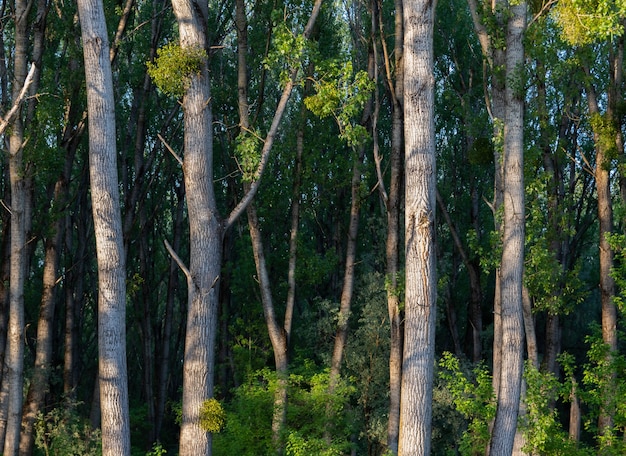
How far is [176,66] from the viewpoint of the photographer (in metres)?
11.9

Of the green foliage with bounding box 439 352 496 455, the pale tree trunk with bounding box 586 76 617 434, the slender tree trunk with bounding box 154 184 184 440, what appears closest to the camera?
the green foliage with bounding box 439 352 496 455

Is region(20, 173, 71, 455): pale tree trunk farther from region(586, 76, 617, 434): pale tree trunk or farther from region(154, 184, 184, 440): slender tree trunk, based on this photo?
region(586, 76, 617, 434): pale tree trunk

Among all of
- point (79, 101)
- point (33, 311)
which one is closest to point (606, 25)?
point (79, 101)

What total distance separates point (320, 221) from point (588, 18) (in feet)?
64.5

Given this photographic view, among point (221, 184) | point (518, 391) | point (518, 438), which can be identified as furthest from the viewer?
point (221, 184)

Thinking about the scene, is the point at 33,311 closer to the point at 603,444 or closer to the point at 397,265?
the point at 397,265

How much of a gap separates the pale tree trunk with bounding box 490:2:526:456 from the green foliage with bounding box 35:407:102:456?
28.9 feet

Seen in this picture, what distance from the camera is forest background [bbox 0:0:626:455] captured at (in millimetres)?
14203

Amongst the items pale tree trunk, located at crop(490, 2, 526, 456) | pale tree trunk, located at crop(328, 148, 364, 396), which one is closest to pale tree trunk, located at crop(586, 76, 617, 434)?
pale tree trunk, located at crop(328, 148, 364, 396)

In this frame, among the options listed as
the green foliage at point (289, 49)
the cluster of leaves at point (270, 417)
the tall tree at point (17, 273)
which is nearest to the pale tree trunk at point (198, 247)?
the green foliage at point (289, 49)

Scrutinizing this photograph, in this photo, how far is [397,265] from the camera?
19.8 m

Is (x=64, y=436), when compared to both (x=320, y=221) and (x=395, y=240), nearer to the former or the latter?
(x=395, y=240)

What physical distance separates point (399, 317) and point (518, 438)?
4.45m

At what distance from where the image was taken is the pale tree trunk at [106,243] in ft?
34.4
